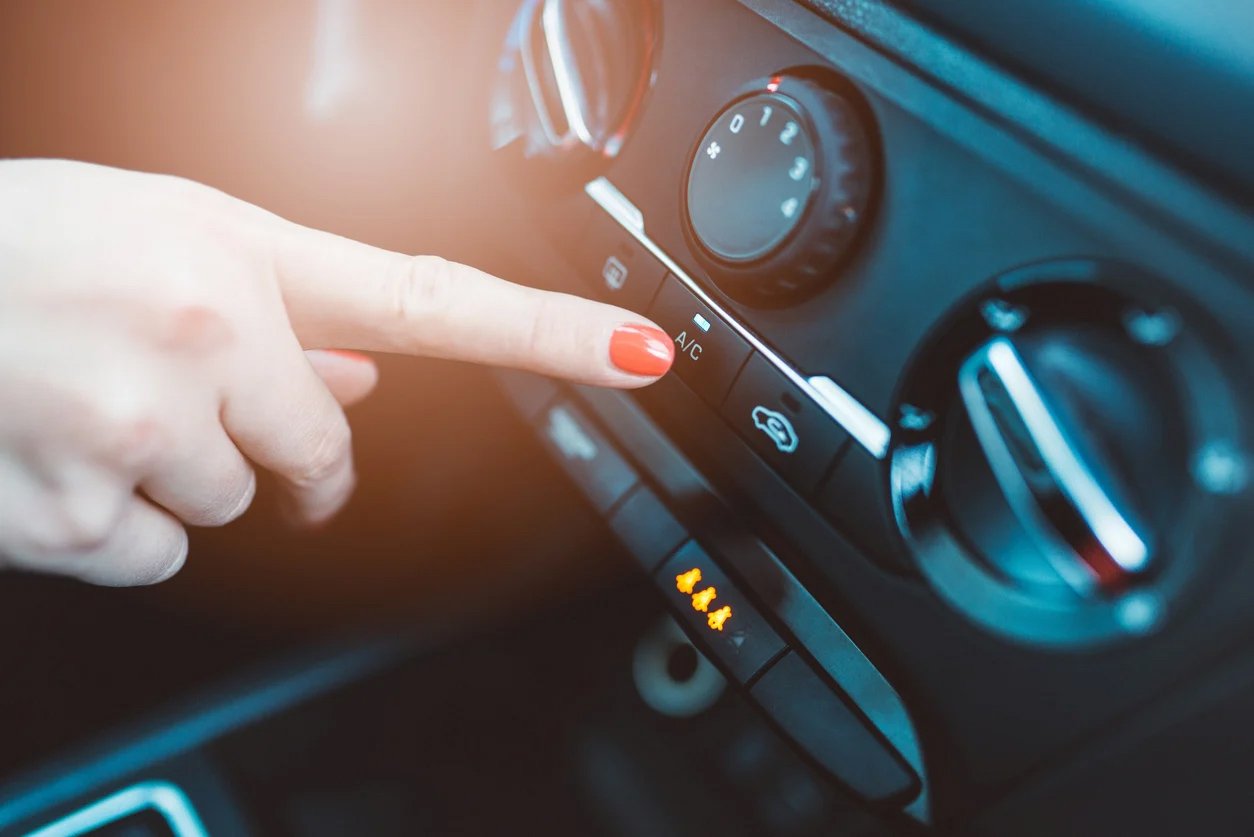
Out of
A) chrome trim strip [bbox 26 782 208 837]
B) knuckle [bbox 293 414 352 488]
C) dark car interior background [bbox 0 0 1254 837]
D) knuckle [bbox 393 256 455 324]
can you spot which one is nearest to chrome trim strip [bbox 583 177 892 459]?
dark car interior background [bbox 0 0 1254 837]

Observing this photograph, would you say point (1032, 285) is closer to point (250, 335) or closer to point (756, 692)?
point (756, 692)

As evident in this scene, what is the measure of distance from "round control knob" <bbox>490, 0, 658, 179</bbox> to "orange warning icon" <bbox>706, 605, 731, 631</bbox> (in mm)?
287

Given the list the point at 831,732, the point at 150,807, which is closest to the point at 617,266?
the point at 831,732

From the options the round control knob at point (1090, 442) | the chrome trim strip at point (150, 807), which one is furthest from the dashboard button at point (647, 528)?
the chrome trim strip at point (150, 807)

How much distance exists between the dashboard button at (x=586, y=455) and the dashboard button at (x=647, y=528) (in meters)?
0.01

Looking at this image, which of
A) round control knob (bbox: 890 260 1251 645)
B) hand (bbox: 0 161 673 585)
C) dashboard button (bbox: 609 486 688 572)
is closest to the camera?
round control knob (bbox: 890 260 1251 645)

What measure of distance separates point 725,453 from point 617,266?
0.14 meters

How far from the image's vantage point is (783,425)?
0.49 m

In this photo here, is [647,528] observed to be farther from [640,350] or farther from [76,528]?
[76,528]

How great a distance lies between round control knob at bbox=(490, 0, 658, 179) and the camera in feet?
1.76

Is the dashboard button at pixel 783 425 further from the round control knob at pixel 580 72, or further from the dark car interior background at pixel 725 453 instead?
the round control knob at pixel 580 72

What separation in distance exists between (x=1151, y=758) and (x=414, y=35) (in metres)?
0.63

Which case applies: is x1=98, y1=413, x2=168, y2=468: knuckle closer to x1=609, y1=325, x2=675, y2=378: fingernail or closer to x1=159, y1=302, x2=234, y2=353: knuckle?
x1=159, y1=302, x2=234, y2=353: knuckle

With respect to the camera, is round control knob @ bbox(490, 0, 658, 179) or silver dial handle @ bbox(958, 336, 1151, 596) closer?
silver dial handle @ bbox(958, 336, 1151, 596)
